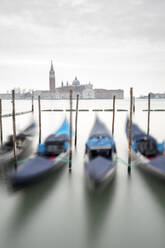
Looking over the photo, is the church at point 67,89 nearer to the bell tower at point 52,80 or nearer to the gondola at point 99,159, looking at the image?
the bell tower at point 52,80

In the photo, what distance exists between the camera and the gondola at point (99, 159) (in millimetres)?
4403

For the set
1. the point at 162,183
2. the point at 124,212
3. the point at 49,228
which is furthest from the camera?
the point at 162,183

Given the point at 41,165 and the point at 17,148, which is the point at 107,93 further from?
the point at 41,165

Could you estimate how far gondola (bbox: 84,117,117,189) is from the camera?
4403 mm

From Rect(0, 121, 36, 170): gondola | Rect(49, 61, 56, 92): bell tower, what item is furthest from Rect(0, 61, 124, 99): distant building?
Rect(0, 121, 36, 170): gondola

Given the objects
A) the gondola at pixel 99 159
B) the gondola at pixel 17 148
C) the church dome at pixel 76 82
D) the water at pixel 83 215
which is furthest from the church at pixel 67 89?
the water at pixel 83 215

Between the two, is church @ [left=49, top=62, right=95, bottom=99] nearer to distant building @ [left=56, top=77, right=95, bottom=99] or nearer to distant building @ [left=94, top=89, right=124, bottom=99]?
distant building @ [left=56, top=77, right=95, bottom=99]

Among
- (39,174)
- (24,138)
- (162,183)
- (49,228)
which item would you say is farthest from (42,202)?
(24,138)

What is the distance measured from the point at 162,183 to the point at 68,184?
2.61 meters

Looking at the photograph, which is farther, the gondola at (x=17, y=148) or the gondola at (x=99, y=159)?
the gondola at (x=17, y=148)

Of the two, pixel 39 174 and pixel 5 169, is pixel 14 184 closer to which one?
pixel 39 174

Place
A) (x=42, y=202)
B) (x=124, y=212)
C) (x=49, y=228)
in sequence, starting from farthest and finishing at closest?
(x=42, y=202) → (x=124, y=212) → (x=49, y=228)

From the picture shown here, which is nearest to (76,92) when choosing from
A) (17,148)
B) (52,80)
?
(52,80)

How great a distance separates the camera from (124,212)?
437cm
